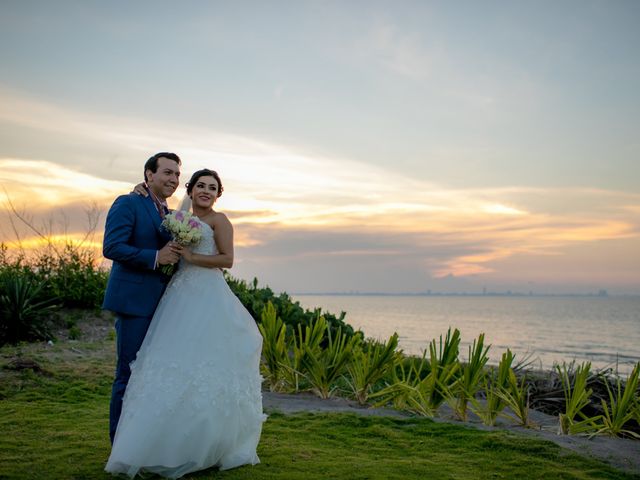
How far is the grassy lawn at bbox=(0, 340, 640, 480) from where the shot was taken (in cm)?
479

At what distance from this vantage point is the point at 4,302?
12047mm

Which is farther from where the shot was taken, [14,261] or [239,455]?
[14,261]

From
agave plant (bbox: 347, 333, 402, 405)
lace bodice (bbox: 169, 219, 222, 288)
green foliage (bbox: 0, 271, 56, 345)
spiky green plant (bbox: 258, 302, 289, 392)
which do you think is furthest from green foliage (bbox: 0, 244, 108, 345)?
lace bodice (bbox: 169, 219, 222, 288)

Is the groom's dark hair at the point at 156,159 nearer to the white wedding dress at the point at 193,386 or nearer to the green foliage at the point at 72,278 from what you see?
the white wedding dress at the point at 193,386

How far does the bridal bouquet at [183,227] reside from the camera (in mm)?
4512

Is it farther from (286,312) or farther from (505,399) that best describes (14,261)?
(505,399)

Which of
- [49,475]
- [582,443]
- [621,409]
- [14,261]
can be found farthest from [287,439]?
[14,261]

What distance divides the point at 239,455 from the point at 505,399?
10.1 feet

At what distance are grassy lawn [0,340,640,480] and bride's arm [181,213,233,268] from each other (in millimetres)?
1538

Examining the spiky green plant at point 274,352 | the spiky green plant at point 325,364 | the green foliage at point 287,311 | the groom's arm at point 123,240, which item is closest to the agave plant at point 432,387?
the spiky green plant at point 325,364

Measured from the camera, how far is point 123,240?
4613 millimetres

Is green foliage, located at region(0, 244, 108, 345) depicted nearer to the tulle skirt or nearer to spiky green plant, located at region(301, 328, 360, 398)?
spiky green plant, located at region(301, 328, 360, 398)

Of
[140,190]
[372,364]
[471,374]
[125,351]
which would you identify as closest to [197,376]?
[125,351]

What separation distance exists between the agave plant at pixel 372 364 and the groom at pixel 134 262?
339cm
